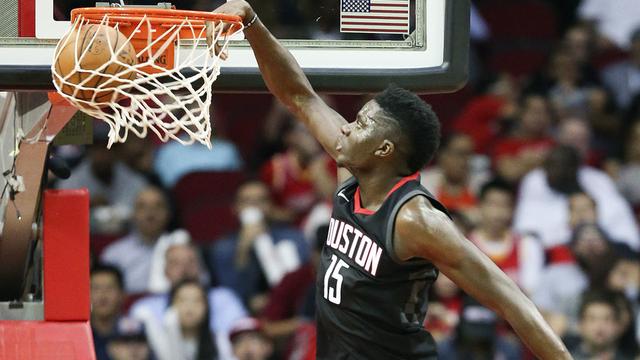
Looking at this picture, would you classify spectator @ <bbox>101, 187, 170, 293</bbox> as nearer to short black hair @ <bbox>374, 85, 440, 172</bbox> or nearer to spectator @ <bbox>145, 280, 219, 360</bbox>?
spectator @ <bbox>145, 280, 219, 360</bbox>

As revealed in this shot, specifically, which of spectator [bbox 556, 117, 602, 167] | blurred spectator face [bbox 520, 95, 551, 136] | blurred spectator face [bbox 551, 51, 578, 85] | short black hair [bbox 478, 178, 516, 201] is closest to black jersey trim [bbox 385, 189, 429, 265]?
short black hair [bbox 478, 178, 516, 201]

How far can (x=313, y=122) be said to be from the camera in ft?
14.8

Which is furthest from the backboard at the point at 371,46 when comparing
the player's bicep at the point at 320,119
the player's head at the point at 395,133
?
the player's head at the point at 395,133

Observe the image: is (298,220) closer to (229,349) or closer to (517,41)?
(229,349)

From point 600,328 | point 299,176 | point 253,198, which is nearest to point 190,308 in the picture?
point 253,198

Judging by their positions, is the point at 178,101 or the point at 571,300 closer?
the point at 178,101

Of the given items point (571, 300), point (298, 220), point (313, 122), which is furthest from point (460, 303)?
point (313, 122)

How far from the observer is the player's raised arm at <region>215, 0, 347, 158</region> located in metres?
4.21

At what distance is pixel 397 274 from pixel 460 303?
3.23 meters

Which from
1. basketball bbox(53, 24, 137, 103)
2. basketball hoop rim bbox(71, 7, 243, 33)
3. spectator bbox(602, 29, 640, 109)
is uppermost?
basketball hoop rim bbox(71, 7, 243, 33)

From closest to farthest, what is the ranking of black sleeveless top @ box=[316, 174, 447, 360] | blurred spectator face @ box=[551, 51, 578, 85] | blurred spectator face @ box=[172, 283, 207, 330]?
1. black sleeveless top @ box=[316, 174, 447, 360]
2. blurred spectator face @ box=[172, 283, 207, 330]
3. blurred spectator face @ box=[551, 51, 578, 85]

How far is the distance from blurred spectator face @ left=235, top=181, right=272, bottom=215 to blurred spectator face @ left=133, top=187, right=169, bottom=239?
17.8 inches

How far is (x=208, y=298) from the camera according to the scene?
285 inches

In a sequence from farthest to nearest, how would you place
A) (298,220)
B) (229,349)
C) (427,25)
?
1. (298,220)
2. (229,349)
3. (427,25)
